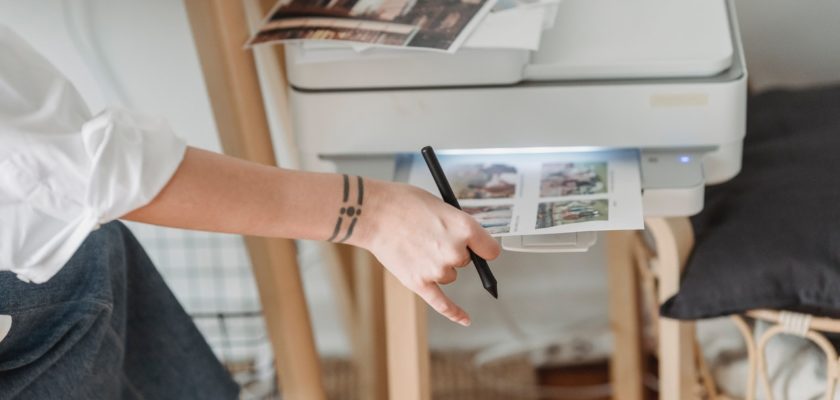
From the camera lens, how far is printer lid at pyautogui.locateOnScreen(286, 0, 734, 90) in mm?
904

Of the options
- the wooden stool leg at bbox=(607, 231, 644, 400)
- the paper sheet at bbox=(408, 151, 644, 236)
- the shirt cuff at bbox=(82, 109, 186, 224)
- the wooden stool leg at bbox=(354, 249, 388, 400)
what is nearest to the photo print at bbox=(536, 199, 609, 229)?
the paper sheet at bbox=(408, 151, 644, 236)

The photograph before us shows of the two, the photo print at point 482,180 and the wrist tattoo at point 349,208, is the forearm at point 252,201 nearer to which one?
the wrist tattoo at point 349,208

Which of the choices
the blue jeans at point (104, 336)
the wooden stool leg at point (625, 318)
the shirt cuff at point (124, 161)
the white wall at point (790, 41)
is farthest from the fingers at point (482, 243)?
the white wall at point (790, 41)

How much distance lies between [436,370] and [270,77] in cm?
61

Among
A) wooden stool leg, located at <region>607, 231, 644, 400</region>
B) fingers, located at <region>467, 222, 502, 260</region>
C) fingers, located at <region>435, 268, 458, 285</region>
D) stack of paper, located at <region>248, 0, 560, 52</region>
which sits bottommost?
wooden stool leg, located at <region>607, 231, 644, 400</region>

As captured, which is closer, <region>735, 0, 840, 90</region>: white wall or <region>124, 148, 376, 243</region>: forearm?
<region>124, 148, 376, 243</region>: forearm

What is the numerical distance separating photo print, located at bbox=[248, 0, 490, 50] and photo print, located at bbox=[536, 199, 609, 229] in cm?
18

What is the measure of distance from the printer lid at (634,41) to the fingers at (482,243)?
205 mm

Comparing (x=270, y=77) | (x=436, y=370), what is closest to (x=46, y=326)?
(x=270, y=77)

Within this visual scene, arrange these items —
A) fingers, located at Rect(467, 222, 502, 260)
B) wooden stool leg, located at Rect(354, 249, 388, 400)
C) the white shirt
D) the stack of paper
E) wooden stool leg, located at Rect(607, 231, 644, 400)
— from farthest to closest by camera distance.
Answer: wooden stool leg, located at Rect(607, 231, 644, 400)
wooden stool leg, located at Rect(354, 249, 388, 400)
the stack of paper
fingers, located at Rect(467, 222, 502, 260)
the white shirt

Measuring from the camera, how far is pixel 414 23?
0.93 meters

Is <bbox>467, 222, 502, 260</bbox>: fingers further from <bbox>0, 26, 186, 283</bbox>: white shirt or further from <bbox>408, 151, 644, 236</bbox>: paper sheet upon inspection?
<bbox>0, 26, 186, 283</bbox>: white shirt

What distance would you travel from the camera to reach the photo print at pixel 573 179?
34.1 inches

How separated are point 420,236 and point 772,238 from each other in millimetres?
372
